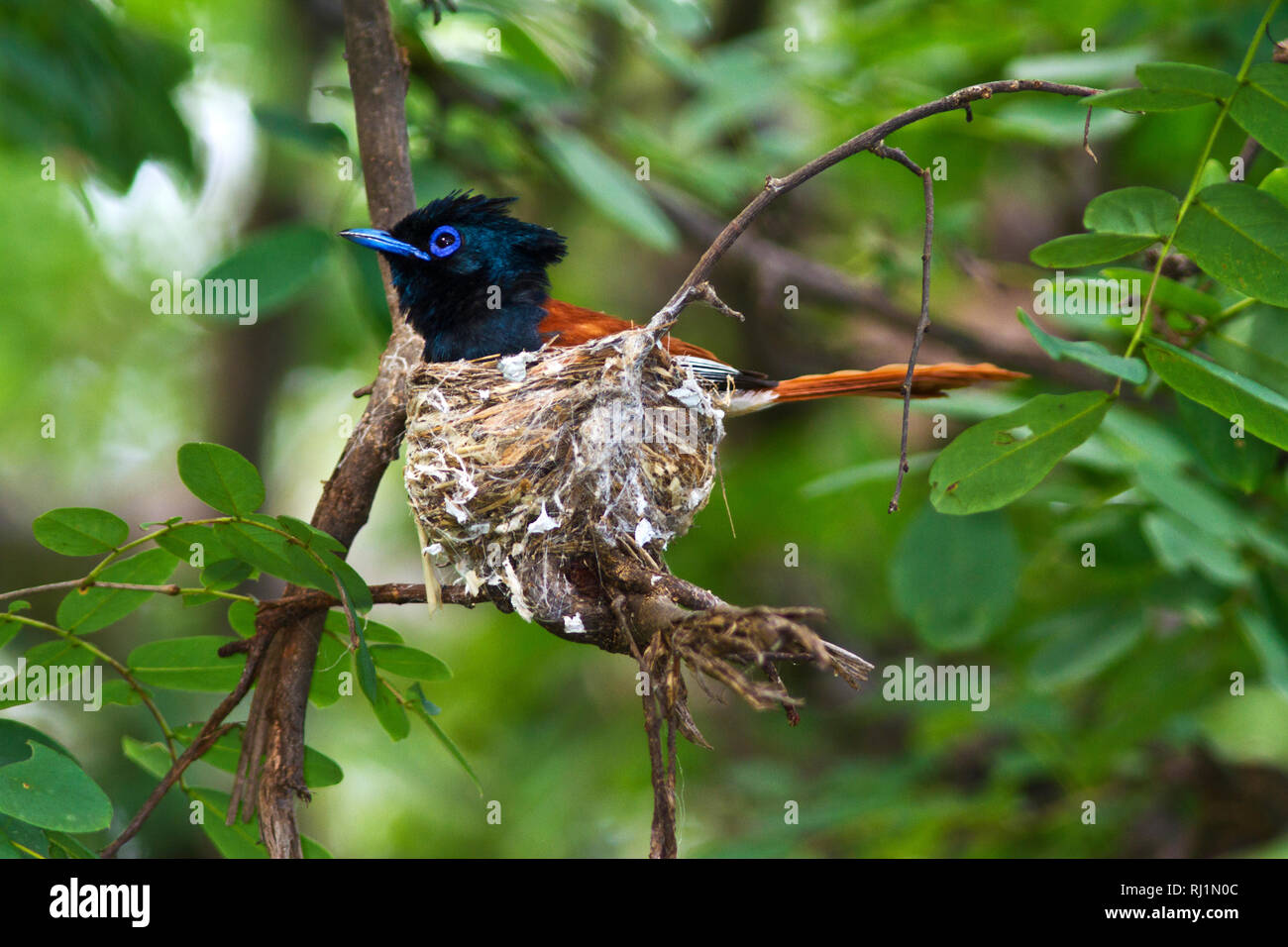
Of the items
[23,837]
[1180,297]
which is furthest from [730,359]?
[23,837]

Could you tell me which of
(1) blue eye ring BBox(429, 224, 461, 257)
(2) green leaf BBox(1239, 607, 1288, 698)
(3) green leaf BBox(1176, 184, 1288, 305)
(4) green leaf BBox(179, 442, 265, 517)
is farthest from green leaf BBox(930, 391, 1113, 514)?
(1) blue eye ring BBox(429, 224, 461, 257)

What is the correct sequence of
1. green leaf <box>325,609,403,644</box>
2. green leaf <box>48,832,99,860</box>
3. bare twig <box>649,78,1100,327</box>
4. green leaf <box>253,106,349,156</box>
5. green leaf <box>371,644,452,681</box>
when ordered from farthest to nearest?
1. green leaf <box>253,106,349,156</box>
2. green leaf <box>371,644,452,681</box>
3. green leaf <box>325,609,403,644</box>
4. green leaf <box>48,832,99,860</box>
5. bare twig <box>649,78,1100,327</box>

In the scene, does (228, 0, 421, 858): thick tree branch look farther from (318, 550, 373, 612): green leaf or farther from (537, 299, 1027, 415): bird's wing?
(537, 299, 1027, 415): bird's wing

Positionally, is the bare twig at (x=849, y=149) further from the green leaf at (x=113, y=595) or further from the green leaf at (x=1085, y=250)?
the green leaf at (x=113, y=595)

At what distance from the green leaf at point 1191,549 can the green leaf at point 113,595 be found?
2.72m

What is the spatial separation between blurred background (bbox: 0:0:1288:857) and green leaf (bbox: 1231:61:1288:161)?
3.26ft

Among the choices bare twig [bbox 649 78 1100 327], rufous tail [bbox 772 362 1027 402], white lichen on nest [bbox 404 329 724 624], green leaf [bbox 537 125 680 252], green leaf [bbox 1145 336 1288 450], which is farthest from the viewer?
green leaf [bbox 537 125 680 252]

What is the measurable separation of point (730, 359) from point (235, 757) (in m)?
5.13

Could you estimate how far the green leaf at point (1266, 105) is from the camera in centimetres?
227

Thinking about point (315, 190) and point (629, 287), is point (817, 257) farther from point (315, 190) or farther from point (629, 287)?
point (315, 190)

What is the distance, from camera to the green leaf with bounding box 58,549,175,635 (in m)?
2.57

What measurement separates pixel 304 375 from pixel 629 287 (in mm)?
2553

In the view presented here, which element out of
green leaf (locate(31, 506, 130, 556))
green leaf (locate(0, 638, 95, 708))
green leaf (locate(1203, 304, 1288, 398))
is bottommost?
green leaf (locate(0, 638, 95, 708))

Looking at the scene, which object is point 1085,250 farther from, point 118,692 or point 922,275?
point 118,692
